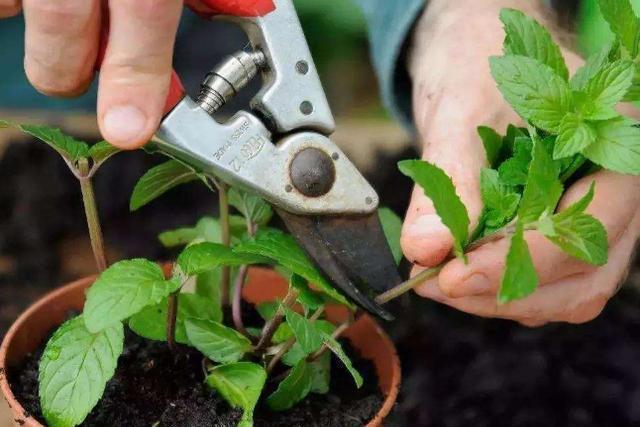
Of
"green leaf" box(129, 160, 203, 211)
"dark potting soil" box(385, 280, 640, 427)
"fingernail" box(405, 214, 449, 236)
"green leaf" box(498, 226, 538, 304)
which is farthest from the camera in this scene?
"dark potting soil" box(385, 280, 640, 427)

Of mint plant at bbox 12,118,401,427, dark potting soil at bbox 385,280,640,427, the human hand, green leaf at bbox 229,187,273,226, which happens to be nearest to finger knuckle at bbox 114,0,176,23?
the human hand

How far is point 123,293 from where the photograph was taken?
19.9 inches

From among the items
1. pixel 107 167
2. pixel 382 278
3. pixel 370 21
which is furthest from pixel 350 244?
pixel 107 167

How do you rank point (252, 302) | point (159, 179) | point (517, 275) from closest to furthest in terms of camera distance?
point (517, 275) < point (159, 179) < point (252, 302)

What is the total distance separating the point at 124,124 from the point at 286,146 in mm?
111

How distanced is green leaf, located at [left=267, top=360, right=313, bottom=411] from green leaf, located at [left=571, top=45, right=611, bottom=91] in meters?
0.27

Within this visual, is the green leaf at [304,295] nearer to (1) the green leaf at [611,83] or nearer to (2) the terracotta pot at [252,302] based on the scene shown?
(2) the terracotta pot at [252,302]

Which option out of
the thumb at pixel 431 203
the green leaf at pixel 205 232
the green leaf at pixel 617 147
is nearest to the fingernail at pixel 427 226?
the thumb at pixel 431 203

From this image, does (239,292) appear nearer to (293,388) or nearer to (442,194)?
(293,388)

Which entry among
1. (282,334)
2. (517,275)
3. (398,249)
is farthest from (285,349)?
(517,275)

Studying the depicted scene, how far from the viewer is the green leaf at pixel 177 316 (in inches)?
23.8

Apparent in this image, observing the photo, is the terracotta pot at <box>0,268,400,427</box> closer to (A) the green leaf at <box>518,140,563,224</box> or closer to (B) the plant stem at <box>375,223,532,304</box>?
(B) the plant stem at <box>375,223,532,304</box>

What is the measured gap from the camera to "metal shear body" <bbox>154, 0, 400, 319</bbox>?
522mm

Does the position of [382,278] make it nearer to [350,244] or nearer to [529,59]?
[350,244]
